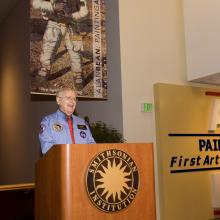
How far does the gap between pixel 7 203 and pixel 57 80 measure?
4.55 feet

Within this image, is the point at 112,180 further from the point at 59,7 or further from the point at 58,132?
the point at 59,7

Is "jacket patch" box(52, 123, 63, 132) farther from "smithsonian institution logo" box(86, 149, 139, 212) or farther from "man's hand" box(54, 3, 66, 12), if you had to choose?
"man's hand" box(54, 3, 66, 12)

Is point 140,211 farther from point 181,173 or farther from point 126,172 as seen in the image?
point 181,173

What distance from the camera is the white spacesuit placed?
3576 millimetres

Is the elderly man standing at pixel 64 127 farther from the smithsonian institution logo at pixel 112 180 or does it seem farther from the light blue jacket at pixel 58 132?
the smithsonian institution logo at pixel 112 180

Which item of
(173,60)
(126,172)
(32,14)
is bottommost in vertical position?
(126,172)

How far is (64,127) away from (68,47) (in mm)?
1607

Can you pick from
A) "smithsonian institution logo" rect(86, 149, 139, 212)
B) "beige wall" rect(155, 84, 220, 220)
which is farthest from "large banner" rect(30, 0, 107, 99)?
"smithsonian institution logo" rect(86, 149, 139, 212)

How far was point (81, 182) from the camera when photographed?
1.93 metres

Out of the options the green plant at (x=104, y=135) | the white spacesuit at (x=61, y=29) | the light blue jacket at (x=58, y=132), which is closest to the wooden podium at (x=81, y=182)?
the light blue jacket at (x=58, y=132)

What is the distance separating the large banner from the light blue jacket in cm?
114

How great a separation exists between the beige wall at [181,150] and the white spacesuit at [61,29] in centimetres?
102

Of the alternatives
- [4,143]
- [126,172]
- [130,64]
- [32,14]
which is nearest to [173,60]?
[130,64]

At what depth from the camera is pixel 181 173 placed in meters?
3.97
